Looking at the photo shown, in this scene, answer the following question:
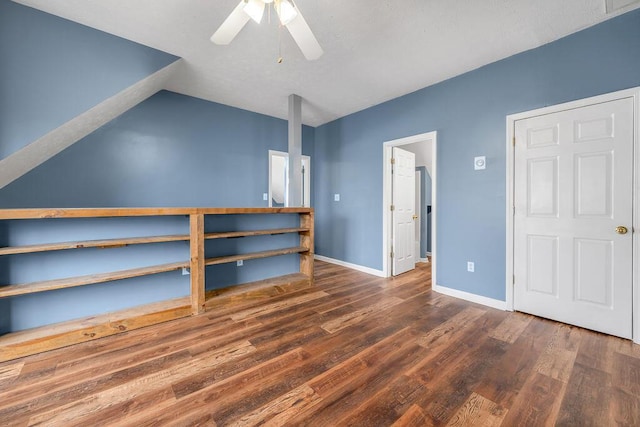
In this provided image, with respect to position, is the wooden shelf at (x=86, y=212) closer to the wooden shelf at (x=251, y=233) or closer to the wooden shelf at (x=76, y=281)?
the wooden shelf at (x=251, y=233)

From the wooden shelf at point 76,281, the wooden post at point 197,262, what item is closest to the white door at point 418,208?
the wooden post at point 197,262

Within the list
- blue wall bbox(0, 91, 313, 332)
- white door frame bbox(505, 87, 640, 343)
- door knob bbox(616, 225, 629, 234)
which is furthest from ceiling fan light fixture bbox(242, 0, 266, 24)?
door knob bbox(616, 225, 629, 234)

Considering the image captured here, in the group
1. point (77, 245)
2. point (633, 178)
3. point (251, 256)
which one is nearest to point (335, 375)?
point (251, 256)

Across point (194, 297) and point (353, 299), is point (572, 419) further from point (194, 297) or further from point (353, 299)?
point (194, 297)

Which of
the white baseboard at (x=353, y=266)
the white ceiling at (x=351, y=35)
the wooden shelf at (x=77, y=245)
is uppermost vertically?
the white ceiling at (x=351, y=35)

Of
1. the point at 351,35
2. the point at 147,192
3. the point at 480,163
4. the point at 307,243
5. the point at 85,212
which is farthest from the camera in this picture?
the point at 307,243

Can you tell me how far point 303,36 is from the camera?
1.73 m

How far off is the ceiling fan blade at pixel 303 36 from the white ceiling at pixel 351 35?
44 centimetres

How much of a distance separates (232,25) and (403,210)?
11.2ft

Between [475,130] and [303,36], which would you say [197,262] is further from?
[475,130]

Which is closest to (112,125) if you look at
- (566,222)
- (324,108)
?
(324,108)

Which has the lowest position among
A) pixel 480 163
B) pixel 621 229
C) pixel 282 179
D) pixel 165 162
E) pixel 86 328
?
pixel 86 328

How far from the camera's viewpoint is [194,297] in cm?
258

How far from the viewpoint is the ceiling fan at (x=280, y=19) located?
1.58 metres
